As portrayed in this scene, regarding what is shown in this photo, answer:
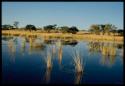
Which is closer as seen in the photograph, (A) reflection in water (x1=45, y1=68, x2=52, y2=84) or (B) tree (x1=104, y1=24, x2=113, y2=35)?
(A) reflection in water (x1=45, y1=68, x2=52, y2=84)

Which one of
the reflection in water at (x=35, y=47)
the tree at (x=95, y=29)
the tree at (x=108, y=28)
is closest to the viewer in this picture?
the reflection in water at (x=35, y=47)

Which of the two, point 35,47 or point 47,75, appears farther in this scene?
point 35,47

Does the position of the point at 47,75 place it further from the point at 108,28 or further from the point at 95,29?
the point at 95,29

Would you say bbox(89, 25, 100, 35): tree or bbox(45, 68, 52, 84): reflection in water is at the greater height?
bbox(89, 25, 100, 35): tree

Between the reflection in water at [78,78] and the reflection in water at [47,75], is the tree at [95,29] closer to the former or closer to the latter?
the reflection in water at [47,75]

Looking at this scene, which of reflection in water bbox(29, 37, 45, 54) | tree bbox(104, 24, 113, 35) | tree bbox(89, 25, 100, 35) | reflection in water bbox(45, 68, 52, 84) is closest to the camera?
reflection in water bbox(45, 68, 52, 84)

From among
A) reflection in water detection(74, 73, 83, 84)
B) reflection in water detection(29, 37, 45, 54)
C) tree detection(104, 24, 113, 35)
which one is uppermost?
tree detection(104, 24, 113, 35)

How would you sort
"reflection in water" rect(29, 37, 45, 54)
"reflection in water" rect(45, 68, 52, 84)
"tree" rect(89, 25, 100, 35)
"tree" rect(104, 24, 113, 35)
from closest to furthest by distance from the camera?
1. "reflection in water" rect(45, 68, 52, 84)
2. "reflection in water" rect(29, 37, 45, 54)
3. "tree" rect(104, 24, 113, 35)
4. "tree" rect(89, 25, 100, 35)

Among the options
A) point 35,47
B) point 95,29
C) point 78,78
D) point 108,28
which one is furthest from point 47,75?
point 95,29

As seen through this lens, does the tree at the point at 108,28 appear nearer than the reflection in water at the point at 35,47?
No

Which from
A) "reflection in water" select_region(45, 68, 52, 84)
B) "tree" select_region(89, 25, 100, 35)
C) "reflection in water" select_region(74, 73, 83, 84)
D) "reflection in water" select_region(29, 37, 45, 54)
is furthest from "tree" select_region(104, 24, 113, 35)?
"reflection in water" select_region(74, 73, 83, 84)

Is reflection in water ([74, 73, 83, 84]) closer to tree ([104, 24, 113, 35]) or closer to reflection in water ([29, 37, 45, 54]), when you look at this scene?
reflection in water ([29, 37, 45, 54])

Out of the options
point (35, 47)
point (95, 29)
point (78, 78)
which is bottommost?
point (78, 78)

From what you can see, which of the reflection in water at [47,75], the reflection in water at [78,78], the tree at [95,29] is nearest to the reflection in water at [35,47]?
the reflection in water at [47,75]
